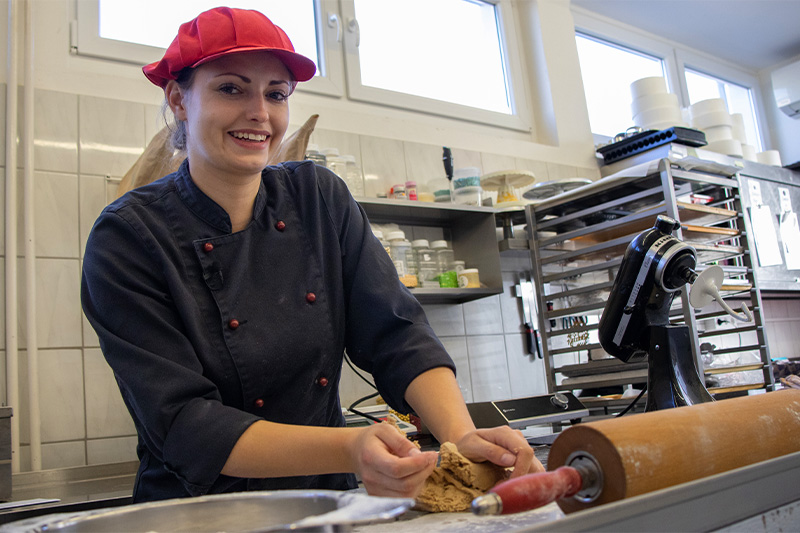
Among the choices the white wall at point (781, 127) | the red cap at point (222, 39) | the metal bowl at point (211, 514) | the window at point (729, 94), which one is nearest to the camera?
the metal bowl at point (211, 514)

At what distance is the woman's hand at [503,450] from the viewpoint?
0.78m

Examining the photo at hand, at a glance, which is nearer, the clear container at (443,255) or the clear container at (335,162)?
the clear container at (335,162)

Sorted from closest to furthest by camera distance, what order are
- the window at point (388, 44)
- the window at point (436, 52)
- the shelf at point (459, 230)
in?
the window at point (388, 44)
the shelf at point (459, 230)
the window at point (436, 52)

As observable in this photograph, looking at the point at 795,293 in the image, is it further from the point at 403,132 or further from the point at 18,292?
the point at 18,292

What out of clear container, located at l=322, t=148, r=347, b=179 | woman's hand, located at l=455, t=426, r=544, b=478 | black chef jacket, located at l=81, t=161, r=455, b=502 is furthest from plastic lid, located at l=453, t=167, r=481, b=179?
woman's hand, located at l=455, t=426, r=544, b=478

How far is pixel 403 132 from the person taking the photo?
111 inches

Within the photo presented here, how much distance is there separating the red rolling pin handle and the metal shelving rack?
192cm

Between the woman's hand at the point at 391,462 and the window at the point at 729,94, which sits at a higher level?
the window at the point at 729,94

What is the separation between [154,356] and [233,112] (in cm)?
39

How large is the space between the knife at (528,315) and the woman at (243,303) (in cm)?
185

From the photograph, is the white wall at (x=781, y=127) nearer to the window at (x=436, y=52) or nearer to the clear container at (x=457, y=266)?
the window at (x=436, y=52)

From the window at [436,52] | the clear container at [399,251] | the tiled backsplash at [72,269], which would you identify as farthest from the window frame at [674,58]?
the tiled backsplash at [72,269]

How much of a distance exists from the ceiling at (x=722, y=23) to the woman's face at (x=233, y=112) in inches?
122

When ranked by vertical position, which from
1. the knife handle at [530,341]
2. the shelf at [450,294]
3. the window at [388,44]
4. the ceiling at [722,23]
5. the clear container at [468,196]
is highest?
the ceiling at [722,23]
